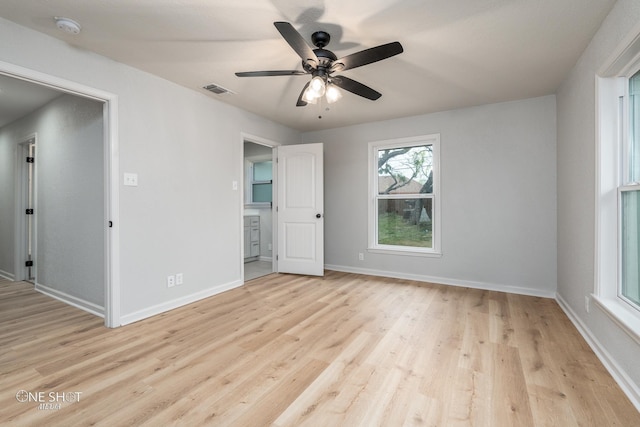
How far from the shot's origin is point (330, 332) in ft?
8.11

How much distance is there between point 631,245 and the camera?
6.30 feet

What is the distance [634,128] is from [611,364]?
5.14 ft

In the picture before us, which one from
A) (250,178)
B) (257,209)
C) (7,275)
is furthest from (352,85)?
(7,275)

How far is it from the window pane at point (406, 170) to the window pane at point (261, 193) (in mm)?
2624

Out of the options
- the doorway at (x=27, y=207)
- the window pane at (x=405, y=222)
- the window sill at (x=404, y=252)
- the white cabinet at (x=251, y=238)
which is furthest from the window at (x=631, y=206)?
the doorway at (x=27, y=207)

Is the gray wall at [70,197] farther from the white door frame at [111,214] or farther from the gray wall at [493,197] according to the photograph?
the gray wall at [493,197]

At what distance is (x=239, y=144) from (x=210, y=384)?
2.92m

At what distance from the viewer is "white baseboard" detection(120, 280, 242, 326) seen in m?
2.67

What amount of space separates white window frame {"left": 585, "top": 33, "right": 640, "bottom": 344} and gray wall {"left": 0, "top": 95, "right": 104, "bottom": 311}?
4.30m

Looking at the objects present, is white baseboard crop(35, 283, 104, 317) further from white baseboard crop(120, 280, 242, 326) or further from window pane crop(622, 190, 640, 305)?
window pane crop(622, 190, 640, 305)

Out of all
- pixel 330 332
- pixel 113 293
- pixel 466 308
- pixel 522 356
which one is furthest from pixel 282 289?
pixel 522 356

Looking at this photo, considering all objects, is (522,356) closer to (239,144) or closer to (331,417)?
(331,417)

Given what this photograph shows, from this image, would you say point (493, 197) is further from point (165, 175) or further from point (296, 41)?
point (165, 175)

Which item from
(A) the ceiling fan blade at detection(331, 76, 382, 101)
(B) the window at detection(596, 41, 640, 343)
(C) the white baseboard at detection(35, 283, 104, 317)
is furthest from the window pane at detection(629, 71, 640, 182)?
(C) the white baseboard at detection(35, 283, 104, 317)
